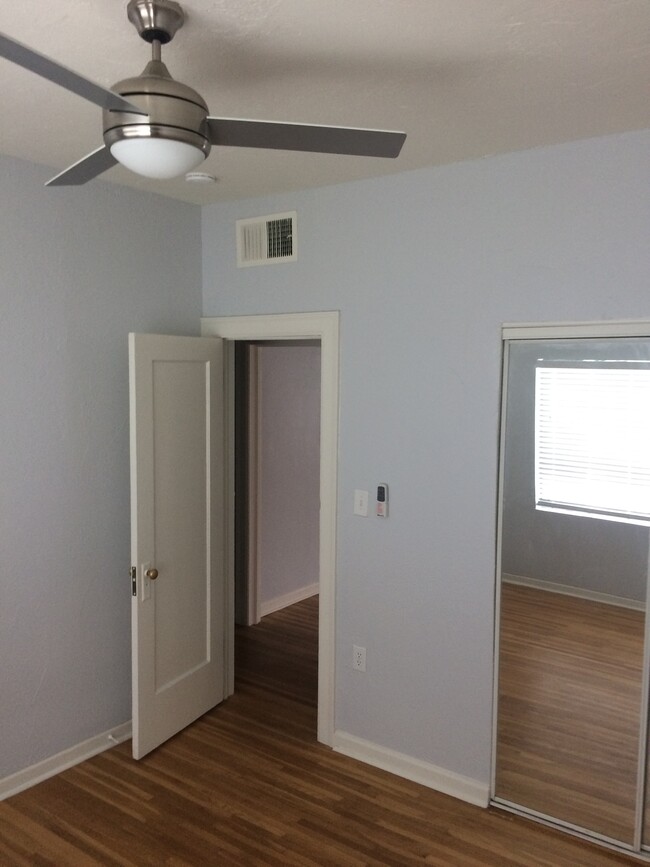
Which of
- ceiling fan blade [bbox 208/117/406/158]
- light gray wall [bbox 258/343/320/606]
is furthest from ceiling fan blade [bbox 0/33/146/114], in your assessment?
light gray wall [bbox 258/343/320/606]

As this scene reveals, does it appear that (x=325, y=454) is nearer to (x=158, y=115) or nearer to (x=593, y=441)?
(x=593, y=441)

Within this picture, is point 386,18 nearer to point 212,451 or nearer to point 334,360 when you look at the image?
point 334,360

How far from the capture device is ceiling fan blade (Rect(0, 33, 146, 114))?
108 cm

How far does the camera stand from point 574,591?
278cm

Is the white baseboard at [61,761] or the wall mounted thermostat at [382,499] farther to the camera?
the wall mounted thermostat at [382,499]

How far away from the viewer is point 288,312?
3.38m

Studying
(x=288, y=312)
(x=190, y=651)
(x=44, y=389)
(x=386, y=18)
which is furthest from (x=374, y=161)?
(x=190, y=651)

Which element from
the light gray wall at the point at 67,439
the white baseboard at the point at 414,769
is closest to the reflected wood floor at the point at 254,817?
the white baseboard at the point at 414,769

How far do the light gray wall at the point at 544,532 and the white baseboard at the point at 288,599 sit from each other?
2730mm

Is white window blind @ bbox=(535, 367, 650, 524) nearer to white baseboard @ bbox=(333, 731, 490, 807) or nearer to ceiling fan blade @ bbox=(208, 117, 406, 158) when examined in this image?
white baseboard @ bbox=(333, 731, 490, 807)

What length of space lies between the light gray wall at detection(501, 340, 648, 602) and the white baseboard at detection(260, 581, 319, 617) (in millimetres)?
2730

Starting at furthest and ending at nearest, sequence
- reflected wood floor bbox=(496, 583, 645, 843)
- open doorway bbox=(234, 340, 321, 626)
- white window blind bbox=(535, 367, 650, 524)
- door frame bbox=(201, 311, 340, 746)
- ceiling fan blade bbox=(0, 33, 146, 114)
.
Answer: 1. open doorway bbox=(234, 340, 321, 626)
2. door frame bbox=(201, 311, 340, 746)
3. reflected wood floor bbox=(496, 583, 645, 843)
4. white window blind bbox=(535, 367, 650, 524)
5. ceiling fan blade bbox=(0, 33, 146, 114)

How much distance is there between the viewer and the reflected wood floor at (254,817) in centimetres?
259

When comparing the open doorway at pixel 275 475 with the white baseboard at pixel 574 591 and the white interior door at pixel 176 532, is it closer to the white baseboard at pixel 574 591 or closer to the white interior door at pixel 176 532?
the white interior door at pixel 176 532
